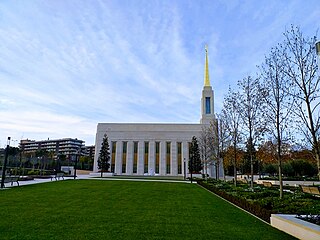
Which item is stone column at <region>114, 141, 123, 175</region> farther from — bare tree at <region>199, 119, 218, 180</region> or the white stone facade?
bare tree at <region>199, 119, 218, 180</region>

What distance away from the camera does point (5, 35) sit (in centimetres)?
1209

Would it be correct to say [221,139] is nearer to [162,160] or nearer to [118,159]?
[162,160]

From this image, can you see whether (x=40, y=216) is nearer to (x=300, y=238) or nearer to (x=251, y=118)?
(x=300, y=238)

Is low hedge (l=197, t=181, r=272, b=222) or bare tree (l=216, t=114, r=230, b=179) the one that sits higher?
bare tree (l=216, t=114, r=230, b=179)

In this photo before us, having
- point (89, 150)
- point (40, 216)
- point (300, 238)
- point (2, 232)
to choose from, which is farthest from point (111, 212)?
point (89, 150)

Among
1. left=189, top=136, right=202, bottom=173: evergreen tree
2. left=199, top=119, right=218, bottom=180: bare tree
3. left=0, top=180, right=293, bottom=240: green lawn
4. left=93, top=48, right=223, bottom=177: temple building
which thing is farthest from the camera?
left=93, top=48, right=223, bottom=177: temple building

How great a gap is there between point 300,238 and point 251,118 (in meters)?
9.70

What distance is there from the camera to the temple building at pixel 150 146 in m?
50.2

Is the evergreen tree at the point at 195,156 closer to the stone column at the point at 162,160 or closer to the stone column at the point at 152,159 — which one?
the stone column at the point at 162,160

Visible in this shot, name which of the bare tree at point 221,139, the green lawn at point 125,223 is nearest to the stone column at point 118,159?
the bare tree at point 221,139

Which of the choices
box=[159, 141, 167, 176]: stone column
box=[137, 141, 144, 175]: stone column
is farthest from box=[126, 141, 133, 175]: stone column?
box=[159, 141, 167, 176]: stone column

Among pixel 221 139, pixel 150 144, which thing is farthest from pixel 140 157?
pixel 221 139

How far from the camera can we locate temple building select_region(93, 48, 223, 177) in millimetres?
50250

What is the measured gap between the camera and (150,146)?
170 ft
